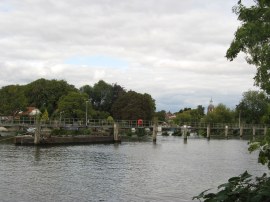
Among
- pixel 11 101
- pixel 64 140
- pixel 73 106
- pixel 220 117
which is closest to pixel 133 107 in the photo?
pixel 73 106

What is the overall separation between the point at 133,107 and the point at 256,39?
426ft

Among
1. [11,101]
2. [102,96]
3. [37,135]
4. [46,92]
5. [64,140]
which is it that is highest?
[102,96]

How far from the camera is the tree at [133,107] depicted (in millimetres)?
146500

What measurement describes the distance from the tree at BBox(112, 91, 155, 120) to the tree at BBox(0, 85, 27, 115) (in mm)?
36263

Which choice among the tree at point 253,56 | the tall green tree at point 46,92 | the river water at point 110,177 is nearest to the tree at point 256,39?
the tree at point 253,56

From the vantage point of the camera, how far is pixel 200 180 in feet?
132

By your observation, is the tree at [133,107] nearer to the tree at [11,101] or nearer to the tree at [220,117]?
the tree at [220,117]

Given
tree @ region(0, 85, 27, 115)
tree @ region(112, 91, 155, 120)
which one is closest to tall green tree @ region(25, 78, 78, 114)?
tree @ region(112, 91, 155, 120)

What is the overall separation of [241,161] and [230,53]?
44.3 m

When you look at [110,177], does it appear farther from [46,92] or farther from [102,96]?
[102,96]

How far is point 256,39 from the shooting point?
1722 cm

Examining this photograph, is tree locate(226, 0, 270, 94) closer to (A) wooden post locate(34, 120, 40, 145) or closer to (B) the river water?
(B) the river water

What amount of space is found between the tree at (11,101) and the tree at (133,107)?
36.3 metres

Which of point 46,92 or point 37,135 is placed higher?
point 46,92
